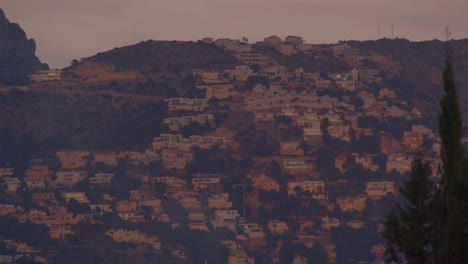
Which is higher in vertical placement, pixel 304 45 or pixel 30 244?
pixel 304 45

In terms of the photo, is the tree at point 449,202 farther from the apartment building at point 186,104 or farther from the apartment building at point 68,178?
the apartment building at point 186,104

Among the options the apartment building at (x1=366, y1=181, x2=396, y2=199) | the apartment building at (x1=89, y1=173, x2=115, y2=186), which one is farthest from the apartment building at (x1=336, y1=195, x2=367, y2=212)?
the apartment building at (x1=89, y1=173, x2=115, y2=186)

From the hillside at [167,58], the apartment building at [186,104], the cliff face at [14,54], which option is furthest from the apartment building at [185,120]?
the cliff face at [14,54]

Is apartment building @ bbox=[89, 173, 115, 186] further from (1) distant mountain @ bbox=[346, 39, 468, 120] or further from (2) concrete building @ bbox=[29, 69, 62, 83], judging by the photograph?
(1) distant mountain @ bbox=[346, 39, 468, 120]

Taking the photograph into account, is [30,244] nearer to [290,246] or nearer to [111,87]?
[290,246]

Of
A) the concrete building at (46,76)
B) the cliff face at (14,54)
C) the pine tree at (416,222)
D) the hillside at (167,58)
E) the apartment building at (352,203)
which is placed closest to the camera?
the pine tree at (416,222)

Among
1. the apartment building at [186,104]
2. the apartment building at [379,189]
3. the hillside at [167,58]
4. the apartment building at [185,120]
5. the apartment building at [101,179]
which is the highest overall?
the hillside at [167,58]

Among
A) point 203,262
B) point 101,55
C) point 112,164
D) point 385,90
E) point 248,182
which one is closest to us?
point 203,262

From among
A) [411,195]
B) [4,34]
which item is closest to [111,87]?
[4,34]
